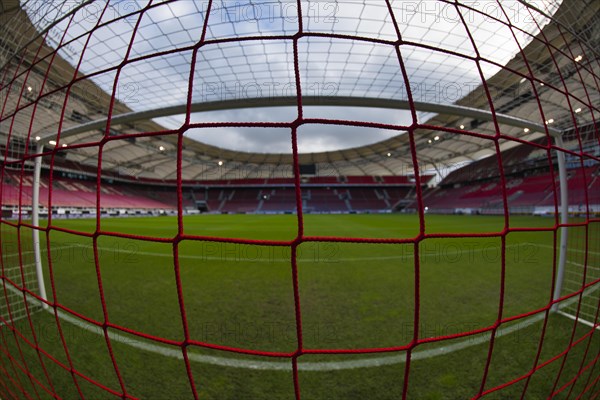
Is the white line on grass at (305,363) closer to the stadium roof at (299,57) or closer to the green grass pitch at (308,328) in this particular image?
the green grass pitch at (308,328)

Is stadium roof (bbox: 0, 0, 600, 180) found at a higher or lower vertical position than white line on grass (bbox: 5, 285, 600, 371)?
higher

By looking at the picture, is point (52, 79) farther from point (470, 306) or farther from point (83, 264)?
point (470, 306)

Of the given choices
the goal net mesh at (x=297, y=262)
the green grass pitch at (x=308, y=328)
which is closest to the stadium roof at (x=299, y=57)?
the goal net mesh at (x=297, y=262)

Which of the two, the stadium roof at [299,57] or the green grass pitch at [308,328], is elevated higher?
the stadium roof at [299,57]

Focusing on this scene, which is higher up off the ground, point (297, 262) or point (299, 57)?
point (299, 57)

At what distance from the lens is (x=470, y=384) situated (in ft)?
5.49

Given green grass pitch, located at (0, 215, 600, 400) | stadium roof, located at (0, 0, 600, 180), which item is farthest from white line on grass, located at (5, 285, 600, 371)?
stadium roof, located at (0, 0, 600, 180)

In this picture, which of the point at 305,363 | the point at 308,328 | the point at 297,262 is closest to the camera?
the point at 305,363

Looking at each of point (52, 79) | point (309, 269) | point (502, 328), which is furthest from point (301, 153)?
point (502, 328)

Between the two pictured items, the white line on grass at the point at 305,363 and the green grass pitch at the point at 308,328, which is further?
the white line on grass at the point at 305,363

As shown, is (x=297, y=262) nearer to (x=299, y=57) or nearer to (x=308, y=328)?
(x=308, y=328)

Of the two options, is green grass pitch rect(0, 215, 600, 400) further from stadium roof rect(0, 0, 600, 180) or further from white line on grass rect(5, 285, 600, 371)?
stadium roof rect(0, 0, 600, 180)

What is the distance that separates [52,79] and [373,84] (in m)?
13.7

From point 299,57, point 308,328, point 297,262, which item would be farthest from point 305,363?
point 299,57
